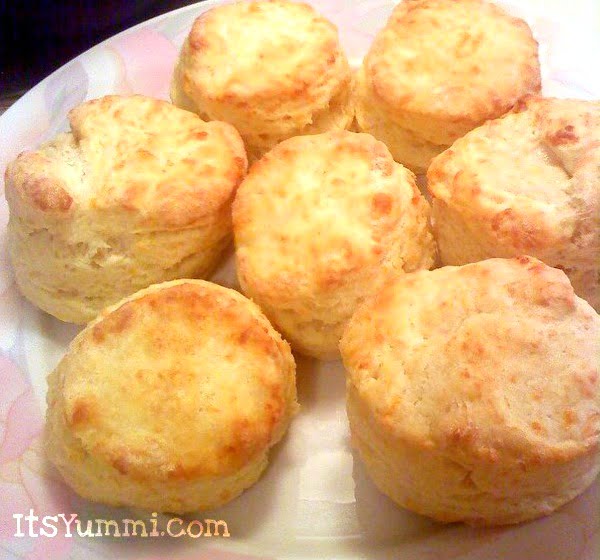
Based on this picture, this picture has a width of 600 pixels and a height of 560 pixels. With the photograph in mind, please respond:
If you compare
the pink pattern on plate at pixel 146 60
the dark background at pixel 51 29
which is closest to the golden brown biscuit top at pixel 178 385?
the pink pattern on plate at pixel 146 60

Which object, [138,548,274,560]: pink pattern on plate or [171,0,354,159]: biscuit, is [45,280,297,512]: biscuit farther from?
[171,0,354,159]: biscuit

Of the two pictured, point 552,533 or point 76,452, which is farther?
point 76,452

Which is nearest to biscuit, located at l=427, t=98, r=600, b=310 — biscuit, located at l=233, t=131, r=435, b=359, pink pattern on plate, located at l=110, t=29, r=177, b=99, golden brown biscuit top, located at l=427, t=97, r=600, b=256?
golden brown biscuit top, located at l=427, t=97, r=600, b=256

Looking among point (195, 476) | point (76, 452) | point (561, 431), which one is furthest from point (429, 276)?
point (76, 452)

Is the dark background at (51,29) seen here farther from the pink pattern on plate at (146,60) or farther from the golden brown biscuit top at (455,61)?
the golden brown biscuit top at (455,61)

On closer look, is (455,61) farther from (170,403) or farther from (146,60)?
(170,403)

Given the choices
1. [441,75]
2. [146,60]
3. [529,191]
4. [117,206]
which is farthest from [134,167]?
[529,191]

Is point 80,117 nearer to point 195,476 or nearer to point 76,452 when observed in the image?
point 76,452
